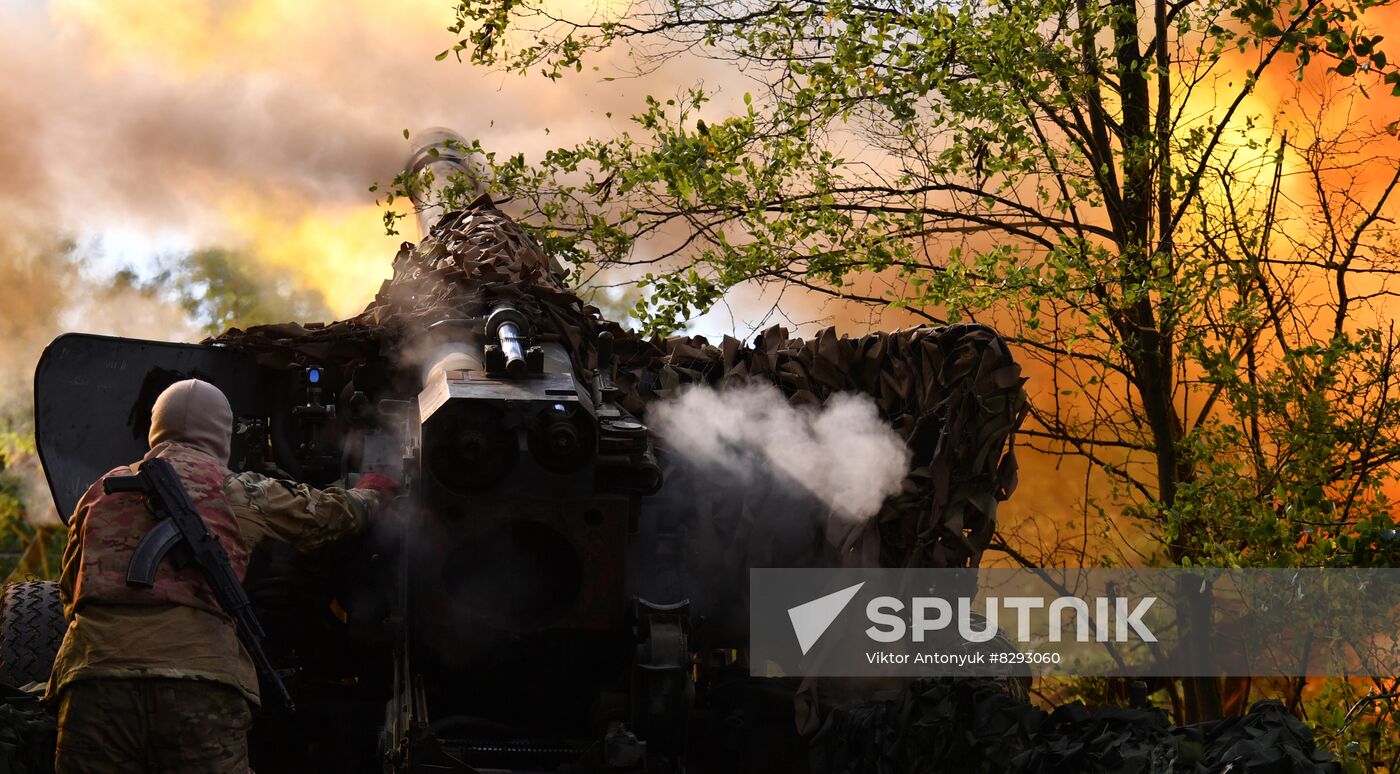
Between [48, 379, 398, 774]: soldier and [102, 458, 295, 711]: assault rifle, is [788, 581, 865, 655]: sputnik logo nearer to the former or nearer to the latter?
[48, 379, 398, 774]: soldier

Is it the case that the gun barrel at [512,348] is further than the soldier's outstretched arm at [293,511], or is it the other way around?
the gun barrel at [512,348]

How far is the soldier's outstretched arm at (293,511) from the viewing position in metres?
6.66

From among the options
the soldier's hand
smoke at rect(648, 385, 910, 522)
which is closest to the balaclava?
the soldier's hand

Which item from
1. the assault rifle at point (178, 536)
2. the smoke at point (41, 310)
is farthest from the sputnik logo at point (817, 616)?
the smoke at point (41, 310)

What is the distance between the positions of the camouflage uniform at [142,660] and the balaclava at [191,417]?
0.14 meters

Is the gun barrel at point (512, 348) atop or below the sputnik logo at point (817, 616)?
atop

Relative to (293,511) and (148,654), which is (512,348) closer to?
(293,511)

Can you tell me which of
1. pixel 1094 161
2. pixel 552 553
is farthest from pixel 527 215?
pixel 552 553

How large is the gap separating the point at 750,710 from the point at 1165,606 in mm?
6643

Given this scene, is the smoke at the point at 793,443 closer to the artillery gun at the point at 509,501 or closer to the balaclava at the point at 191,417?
the artillery gun at the point at 509,501

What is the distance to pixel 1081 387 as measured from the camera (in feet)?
43.7

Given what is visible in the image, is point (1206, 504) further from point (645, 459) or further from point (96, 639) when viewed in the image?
point (96, 639)

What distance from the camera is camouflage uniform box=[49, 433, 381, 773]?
6.17 meters

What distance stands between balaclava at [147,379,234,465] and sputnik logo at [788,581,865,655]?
346 centimetres
